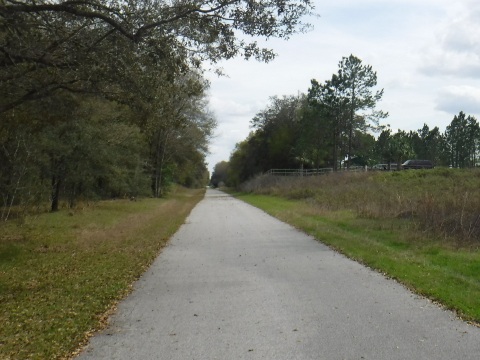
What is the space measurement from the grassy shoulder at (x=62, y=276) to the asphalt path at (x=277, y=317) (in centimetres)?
43

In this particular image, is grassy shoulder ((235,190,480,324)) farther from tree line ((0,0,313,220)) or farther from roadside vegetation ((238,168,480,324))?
tree line ((0,0,313,220))

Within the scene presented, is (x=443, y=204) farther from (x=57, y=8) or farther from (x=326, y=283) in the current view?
(x=57, y=8)

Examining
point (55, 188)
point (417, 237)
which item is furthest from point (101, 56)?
point (55, 188)

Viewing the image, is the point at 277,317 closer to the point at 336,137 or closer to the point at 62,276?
the point at 62,276

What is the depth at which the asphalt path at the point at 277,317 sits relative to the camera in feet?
18.8

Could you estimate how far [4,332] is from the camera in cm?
641

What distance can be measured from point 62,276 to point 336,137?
55394 millimetres

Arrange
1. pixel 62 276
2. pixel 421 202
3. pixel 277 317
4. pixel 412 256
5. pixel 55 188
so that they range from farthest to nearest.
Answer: pixel 55 188, pixel 421 202, pixel 412 256, pixel 62 276, pixel 277 317

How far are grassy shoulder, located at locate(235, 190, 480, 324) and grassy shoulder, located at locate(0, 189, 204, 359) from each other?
5.19m

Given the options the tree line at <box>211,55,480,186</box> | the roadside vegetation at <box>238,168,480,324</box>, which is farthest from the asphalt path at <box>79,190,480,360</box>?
the tree line at <box>211,55,480,186</box>

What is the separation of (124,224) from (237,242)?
310 inches

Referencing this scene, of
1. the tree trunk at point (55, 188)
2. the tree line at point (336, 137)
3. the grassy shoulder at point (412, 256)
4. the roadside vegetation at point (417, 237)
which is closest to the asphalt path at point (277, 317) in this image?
the grassy shoulder at point (412, 256)

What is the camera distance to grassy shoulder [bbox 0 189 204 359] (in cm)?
627

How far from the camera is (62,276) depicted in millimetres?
10539
